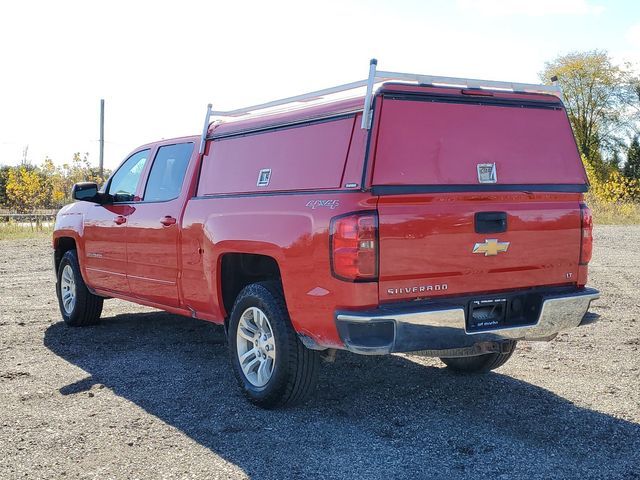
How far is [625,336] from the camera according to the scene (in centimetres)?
694

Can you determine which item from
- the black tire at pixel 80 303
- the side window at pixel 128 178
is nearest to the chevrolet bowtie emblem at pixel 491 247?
the side window at pixel 128 178

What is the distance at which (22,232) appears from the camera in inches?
873

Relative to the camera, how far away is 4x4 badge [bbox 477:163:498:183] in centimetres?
444

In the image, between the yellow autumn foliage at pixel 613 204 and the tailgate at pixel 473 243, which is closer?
the tailgate at pixel 473 243

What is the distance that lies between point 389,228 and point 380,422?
1.34 m

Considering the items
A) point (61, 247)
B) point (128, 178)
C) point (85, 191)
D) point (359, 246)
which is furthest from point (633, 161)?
point (359, 246)

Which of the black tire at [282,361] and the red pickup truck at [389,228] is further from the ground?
the red pickup truck at [389,228]

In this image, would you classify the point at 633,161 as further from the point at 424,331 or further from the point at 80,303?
the point at 424,331

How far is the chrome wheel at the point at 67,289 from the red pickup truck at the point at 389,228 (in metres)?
2.77

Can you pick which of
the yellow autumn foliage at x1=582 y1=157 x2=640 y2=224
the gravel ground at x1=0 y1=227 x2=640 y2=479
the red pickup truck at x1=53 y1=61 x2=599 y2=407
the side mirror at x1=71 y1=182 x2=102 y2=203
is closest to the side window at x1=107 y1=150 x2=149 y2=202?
the side mirror at x1=71 y1=182 x2=102 y2=203

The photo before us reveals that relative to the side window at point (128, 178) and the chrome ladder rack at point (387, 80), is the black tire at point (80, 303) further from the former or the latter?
the chrome ladder rack at point (387, 80)

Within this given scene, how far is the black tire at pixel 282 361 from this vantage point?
4617 millimetres

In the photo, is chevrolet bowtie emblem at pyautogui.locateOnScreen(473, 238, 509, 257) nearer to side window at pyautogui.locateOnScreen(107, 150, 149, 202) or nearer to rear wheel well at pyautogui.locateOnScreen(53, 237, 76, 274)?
side window at pyautogui.locateOnScreen(107, 150, 149, 202)

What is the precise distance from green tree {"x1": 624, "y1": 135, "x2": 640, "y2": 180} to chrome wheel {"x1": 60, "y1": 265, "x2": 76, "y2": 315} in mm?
51828
